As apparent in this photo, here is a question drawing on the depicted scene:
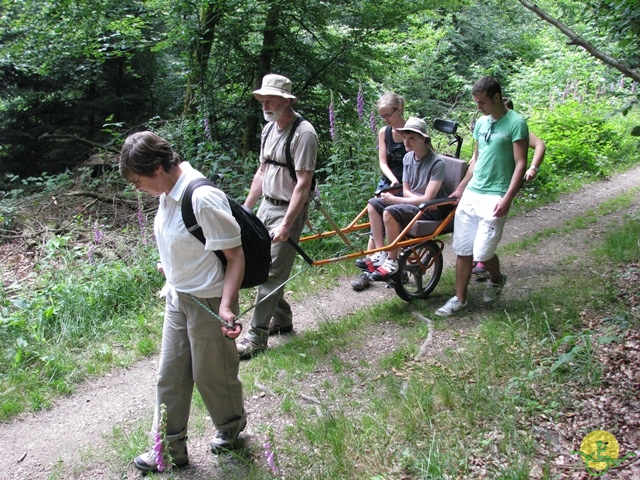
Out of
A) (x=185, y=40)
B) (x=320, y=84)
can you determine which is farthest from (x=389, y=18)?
(x=185, y=40)

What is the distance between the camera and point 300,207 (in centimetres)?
457

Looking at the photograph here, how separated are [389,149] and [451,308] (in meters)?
1.92

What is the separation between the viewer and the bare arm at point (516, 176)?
4.69 meters

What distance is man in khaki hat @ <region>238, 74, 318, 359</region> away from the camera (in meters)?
4.45

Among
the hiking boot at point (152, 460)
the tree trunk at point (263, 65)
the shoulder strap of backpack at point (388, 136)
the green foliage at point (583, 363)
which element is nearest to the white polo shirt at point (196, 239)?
the hiking boot at point (152, 460)

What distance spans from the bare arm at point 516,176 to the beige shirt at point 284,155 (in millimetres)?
1618

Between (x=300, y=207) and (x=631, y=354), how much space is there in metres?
2.56

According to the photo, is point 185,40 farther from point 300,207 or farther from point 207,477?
point 207,477

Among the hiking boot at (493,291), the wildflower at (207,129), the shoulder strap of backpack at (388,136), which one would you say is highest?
the shoulder strap of backpack at (388,136)

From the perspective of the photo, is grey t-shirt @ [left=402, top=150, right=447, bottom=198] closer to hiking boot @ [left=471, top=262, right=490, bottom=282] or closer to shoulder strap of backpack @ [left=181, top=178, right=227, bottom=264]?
hiking boot @ [left=471, top=262, right=490, bottom=282]

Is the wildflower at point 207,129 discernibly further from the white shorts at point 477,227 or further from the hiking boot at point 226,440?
the hiking boot at point 226,440

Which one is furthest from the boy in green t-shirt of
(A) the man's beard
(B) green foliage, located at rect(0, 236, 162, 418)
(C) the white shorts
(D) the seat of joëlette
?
(B) green foliage, located at rect(0, 236, 162, 418)

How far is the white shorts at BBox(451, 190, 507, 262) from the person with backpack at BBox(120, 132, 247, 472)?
2.49 metres

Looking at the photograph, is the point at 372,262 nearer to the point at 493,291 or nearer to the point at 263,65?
the point at 493,291
